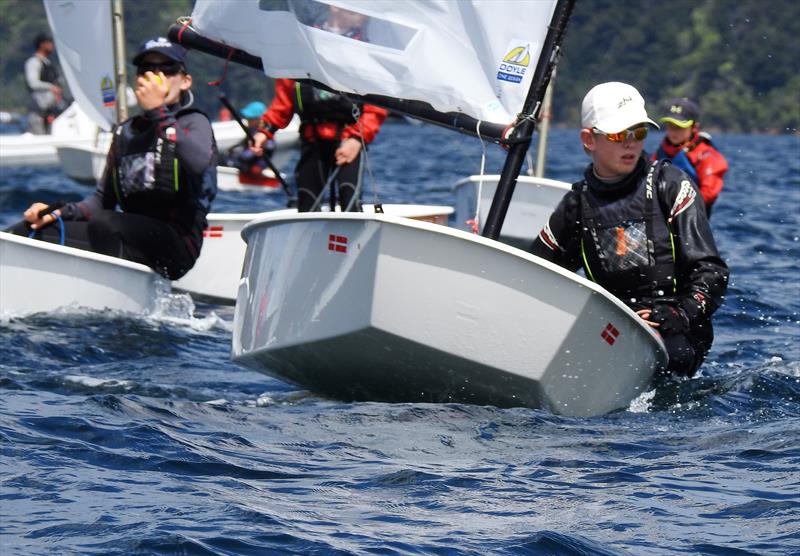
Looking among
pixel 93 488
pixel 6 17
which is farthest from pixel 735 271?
pixel 6 17

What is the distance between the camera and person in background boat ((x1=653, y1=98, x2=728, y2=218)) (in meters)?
9.25

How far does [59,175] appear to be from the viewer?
74.0ft

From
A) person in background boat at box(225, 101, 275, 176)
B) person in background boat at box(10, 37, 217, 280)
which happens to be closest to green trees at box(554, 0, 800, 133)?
person in background boat at box(225, 101, 275, 176)

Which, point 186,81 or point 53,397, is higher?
point 186,81

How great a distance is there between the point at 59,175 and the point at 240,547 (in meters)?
19.6

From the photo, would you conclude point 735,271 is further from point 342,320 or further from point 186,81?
point 342,320

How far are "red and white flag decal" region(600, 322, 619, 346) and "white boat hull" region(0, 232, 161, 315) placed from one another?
124 inches

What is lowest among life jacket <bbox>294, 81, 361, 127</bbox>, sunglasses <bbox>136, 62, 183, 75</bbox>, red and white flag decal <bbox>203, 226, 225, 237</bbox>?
red and white flag decal <bbox>203, 226, 225, 237</bbox>

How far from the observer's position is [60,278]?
7.46m

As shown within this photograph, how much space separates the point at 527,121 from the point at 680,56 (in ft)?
278

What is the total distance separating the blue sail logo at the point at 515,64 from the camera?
571cm

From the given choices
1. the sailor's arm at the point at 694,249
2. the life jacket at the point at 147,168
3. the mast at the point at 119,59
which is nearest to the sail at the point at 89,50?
the mast at the point at 119,59

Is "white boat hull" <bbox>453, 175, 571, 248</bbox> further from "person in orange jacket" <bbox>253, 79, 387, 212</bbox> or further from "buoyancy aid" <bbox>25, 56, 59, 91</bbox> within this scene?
"buoyancy aid" <bbox>25, 56, 59, 91</bbox>

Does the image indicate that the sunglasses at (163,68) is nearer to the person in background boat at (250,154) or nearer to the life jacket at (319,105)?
the life jacket at (319,105)
